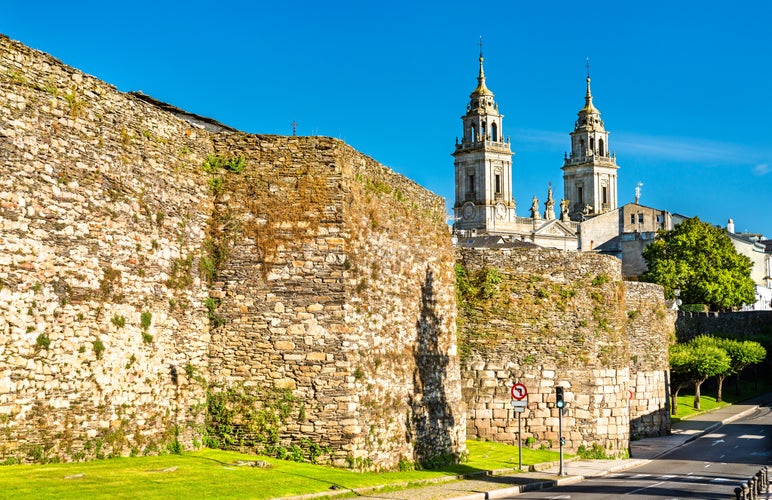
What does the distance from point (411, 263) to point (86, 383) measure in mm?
10341

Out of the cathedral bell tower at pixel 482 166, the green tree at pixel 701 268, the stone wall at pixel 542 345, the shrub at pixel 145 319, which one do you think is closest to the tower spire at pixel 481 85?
the cathedral bell tower at pixel 482 166

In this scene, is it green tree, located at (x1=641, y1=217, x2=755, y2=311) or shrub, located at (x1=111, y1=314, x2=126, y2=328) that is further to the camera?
green tree, located at (x1=641, y1=217, x2=755, y2=311)

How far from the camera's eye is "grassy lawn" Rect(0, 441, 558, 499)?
14578 millimetres

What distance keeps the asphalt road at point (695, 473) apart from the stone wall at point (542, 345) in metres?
2.24

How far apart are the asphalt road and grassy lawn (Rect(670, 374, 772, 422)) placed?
1000cm

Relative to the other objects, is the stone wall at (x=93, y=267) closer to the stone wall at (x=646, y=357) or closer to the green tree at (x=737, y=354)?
the stone wall at (x=646, y=357)

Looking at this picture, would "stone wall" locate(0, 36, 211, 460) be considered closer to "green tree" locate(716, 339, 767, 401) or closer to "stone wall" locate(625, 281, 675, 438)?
"stone wall" locate(625, 281, 675, 438)

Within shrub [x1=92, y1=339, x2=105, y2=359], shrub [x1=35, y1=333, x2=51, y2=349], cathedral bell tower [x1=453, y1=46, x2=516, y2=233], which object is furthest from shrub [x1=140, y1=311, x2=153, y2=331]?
cathedral bell tower [x1=453, y1=46, x2=516, y2=233]

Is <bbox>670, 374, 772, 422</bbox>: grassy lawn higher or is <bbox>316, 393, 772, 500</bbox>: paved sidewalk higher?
<bbox>670, 374, 772, 422</bbox>: grassy lawn

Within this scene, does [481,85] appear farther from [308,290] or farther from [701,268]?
[308,290]

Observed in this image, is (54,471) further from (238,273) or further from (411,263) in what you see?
(411,263)

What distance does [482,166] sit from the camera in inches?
7185

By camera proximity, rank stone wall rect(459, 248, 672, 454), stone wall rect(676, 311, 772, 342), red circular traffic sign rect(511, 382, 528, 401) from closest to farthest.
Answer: red circular traffic sign rect(511, 382, 528, 401) < stone wall rect(459, 248, 672, 454) < stone wall rect(676, 311, 772, 342)

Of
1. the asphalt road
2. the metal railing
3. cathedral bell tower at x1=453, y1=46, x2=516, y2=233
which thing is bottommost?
the asphalt road
